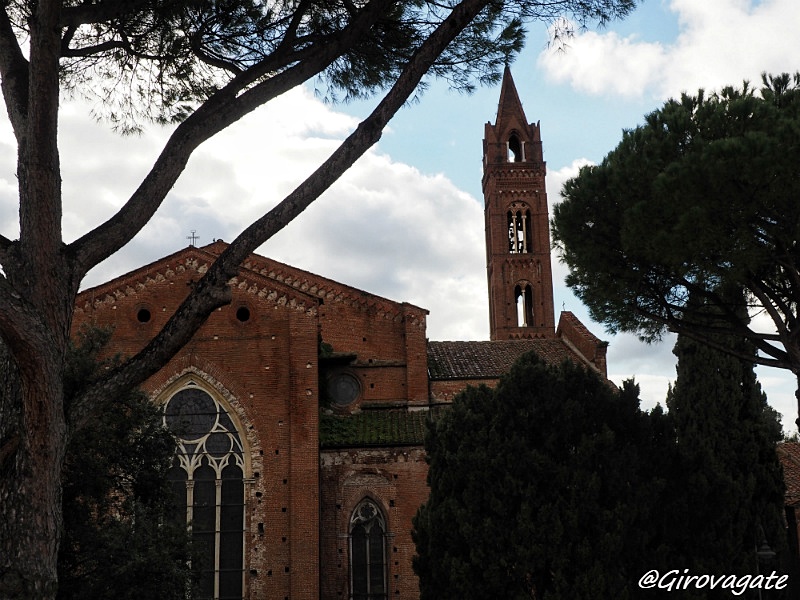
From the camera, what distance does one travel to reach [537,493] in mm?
12789

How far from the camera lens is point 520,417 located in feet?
43.9

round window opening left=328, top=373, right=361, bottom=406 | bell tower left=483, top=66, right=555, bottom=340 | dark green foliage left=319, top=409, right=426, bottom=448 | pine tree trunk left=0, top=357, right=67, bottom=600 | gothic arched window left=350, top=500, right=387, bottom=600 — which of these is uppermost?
bell tower left=483, top=66, right=555, bottom=340

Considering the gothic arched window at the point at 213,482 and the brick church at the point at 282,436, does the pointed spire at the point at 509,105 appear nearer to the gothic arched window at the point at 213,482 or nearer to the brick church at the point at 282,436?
the brick church at the point at 282,436

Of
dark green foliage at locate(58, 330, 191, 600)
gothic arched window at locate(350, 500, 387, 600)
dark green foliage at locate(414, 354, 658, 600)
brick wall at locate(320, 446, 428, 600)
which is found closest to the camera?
dark green foliage at locate(58, 330, 191, 600)

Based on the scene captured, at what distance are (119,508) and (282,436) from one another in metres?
5.45

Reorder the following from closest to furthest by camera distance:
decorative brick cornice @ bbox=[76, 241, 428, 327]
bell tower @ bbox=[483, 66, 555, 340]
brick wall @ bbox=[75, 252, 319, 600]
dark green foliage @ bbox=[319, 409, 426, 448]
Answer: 1. brick wall @ bbox=[75, 252, 319, 600]
2. dark green foliage @ bbox=[319, 409, 426, 448]
3. decorative brick cornice @ bbox=[76, 241, 428, 327]
4. bell tower @ bbox=[483, 66, 555, 340]

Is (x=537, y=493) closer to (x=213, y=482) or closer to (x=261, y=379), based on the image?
(x=261, y=379)

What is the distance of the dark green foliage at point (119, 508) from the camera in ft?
37.1

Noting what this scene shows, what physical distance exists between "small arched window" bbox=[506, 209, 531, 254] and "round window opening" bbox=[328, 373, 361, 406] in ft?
66.2

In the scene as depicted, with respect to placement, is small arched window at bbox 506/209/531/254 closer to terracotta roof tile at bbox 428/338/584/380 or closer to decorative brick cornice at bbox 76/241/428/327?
terracotta roof tile at bbox 428/338/584/380

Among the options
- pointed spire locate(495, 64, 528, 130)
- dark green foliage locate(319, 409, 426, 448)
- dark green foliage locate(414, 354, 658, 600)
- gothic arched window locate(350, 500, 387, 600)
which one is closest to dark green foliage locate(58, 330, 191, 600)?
dark green foliage locate(414, 354, 658, 600)

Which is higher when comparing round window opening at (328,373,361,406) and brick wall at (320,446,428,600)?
round window opening at (328,373,361,406)

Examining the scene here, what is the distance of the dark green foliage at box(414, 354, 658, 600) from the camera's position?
12305 millimetres

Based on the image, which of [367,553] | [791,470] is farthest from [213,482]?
[791,470]
